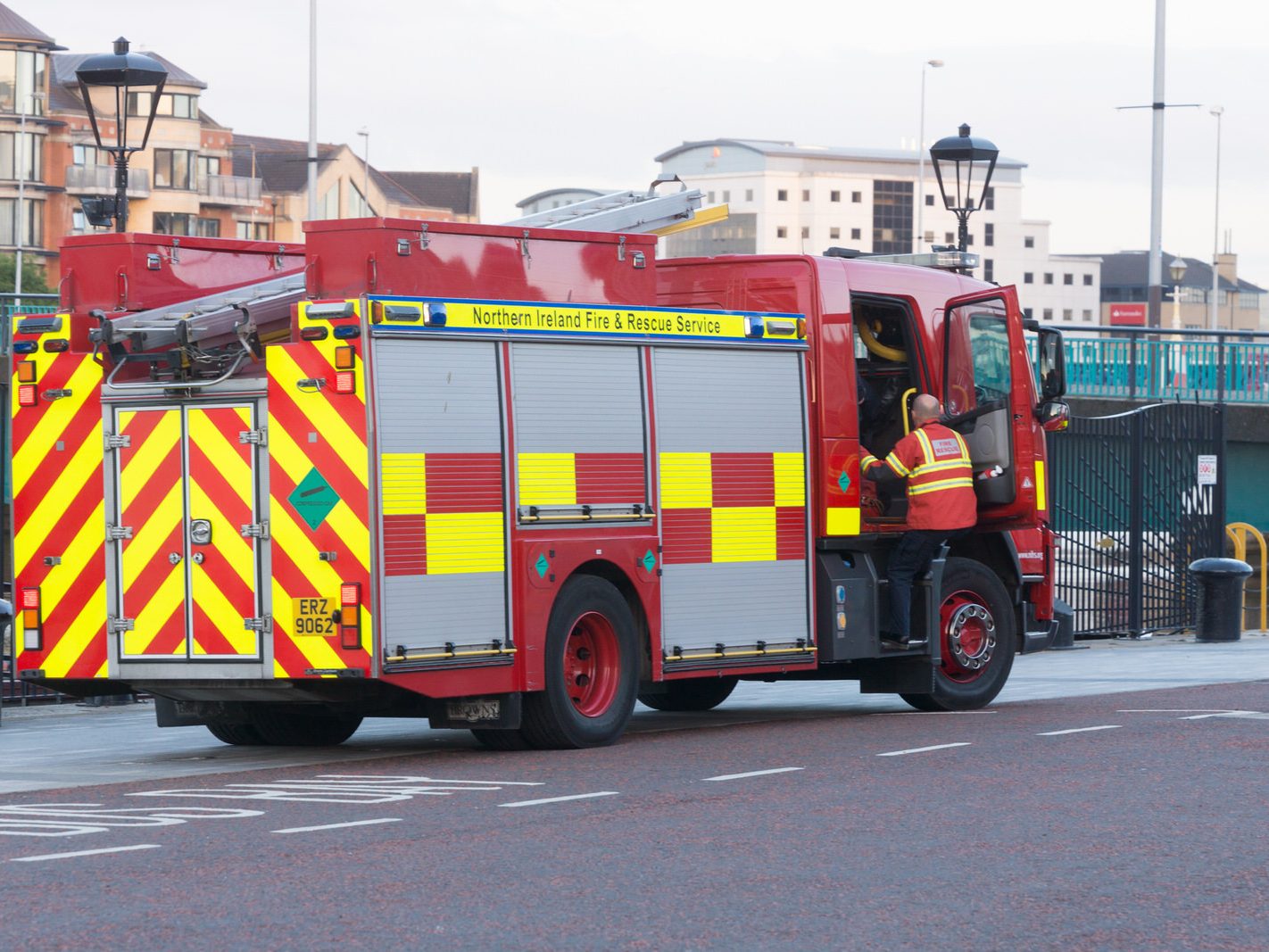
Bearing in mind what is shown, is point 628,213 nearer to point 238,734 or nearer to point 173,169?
point 238,734

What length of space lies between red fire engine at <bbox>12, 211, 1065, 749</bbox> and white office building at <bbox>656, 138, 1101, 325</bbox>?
143 meters

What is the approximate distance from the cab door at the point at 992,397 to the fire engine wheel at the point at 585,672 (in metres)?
3.33

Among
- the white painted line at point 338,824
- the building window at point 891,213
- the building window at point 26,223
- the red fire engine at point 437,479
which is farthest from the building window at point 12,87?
the white painted line at point 338,824

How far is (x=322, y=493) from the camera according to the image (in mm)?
11844

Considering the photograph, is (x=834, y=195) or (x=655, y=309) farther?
(x=834, y=195)

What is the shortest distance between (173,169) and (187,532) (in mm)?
96542

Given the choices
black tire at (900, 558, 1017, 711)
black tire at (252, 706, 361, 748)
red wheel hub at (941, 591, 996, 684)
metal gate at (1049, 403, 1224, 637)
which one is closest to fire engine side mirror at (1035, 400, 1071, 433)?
black tire at (900, 558, 1017, 711)

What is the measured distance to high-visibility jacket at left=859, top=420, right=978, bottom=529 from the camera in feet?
48.2

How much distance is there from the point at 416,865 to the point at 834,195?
155315 millimetres

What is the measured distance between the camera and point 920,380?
600 inches

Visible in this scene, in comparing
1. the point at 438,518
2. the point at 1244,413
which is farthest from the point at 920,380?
the point at 1244,413

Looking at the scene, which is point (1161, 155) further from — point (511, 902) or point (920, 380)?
point (511, 902)

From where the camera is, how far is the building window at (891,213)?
16300 cm

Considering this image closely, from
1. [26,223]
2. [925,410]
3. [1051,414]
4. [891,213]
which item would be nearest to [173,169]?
[26,223]
